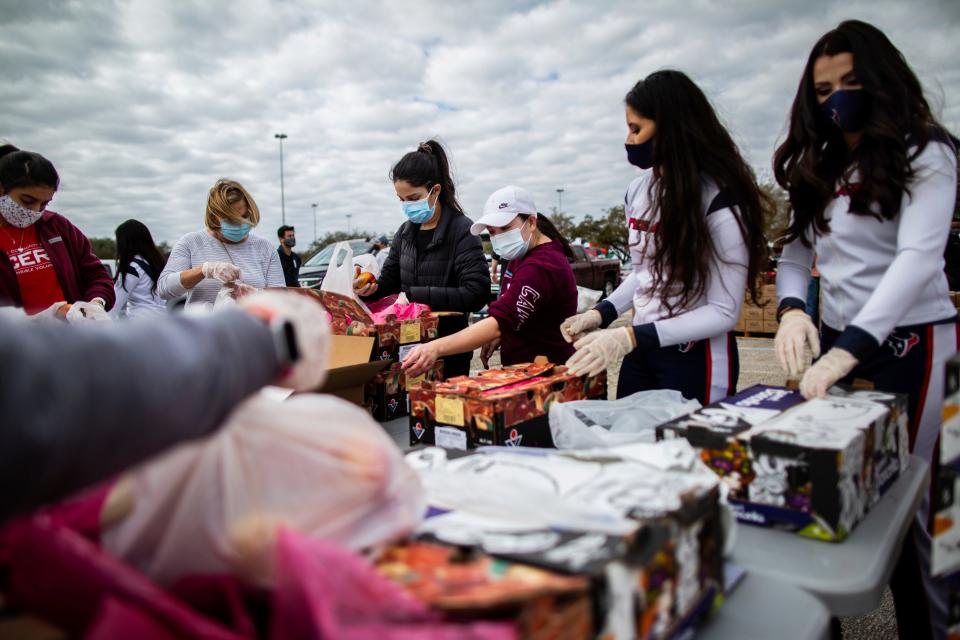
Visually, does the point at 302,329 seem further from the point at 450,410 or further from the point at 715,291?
the point at 715,291

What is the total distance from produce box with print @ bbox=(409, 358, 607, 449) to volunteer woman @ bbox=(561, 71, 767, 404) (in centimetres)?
13

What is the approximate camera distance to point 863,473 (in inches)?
43.5

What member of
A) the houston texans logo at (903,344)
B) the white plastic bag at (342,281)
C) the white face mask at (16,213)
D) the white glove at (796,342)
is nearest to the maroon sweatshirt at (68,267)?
the white face mask at (16,213)

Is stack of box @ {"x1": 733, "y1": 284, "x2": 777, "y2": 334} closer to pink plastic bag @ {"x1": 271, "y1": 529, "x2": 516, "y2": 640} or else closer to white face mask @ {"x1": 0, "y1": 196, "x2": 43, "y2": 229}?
white face mask @ {"x1": 0, "y1": 196, "x2": 43, "y2": 229}

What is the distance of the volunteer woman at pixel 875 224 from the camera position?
1.35 m

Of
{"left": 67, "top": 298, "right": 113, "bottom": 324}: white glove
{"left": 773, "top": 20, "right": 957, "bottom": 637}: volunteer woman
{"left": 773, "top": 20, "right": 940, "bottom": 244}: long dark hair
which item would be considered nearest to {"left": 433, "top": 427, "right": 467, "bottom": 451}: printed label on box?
{"left": 773, "top": 20, "right": 957, "bottom": 637}: volunteer woman

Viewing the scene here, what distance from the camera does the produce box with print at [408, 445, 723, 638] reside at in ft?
2.05

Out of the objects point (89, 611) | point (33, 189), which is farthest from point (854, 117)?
point (33, 189)

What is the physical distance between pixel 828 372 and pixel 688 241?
50cm

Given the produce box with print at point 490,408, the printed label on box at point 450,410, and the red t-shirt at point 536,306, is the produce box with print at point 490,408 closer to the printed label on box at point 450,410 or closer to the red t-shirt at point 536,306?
the printed label on box at point 450,410

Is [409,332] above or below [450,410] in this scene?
above

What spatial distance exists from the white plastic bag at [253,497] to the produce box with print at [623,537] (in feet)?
0.37

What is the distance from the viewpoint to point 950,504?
0.96 m

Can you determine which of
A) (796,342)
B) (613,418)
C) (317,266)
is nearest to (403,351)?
(613,418)
